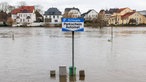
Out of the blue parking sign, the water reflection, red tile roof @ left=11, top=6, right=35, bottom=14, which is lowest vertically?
the water reflection

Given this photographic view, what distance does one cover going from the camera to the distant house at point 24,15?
117 metres

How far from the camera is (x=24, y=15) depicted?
119125 mm

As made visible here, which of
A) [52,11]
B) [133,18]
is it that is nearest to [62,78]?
[133,18]

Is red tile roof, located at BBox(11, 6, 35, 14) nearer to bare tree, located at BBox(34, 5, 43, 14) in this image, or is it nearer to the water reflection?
bare tree, located at BBox(34, 5, 43, 14)

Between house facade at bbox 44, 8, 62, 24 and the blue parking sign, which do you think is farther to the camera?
house facade at bbox 44, 8, 62, 24

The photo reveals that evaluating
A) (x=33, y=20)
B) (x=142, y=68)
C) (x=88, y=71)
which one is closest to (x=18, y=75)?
(x=88, y=71)

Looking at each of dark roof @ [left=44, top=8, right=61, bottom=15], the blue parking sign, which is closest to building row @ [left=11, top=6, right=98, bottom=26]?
dark roof @ [left=44, top=8, right=61, bottom=15]

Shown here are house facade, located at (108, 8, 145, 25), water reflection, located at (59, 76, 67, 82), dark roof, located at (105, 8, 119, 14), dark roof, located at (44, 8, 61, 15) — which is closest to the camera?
water reflection, located at (59, 76, 67, 82)

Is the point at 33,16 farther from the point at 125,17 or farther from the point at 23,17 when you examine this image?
the point at 125,17

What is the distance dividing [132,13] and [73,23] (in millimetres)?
109546

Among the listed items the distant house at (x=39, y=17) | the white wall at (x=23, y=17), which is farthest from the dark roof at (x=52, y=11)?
the white wall at (x=23, y=17)

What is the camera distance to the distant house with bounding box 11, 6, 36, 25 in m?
117

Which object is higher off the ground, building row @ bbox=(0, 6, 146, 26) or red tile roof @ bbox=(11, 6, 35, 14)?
red tile roof @ bbox=(11, 6, 35, 14)

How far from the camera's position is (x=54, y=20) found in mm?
125000
